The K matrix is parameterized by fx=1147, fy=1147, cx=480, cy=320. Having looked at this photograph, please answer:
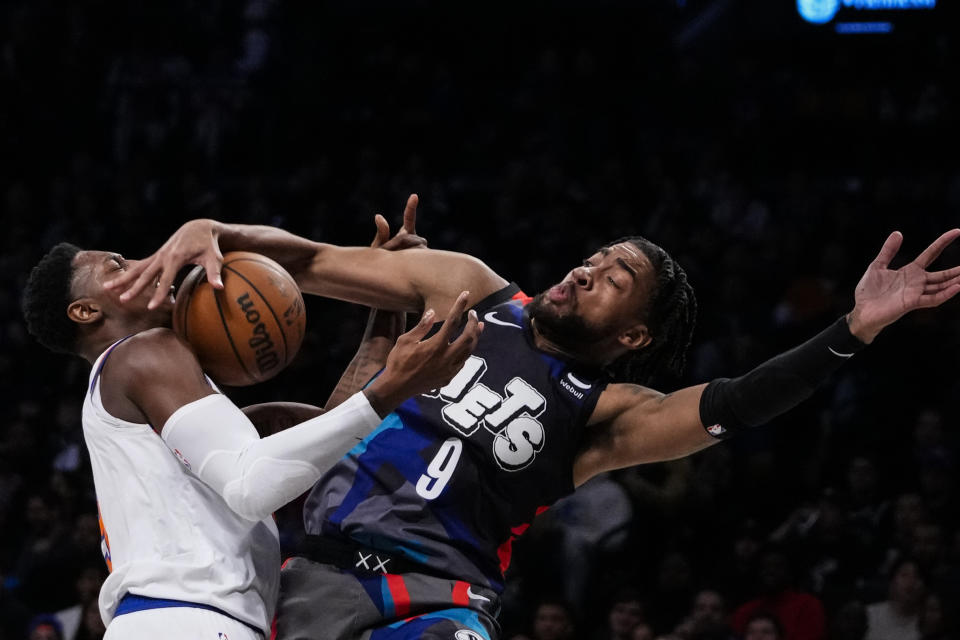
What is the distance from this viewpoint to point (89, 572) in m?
6.55

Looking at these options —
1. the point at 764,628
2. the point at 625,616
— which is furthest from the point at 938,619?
the point at 625,616

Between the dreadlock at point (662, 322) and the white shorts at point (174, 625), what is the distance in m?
1.50

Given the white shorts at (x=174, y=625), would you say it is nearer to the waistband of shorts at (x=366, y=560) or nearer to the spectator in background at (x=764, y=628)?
the waistband of shorts at (x=366, y=560)

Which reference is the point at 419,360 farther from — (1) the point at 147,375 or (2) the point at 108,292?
(2) the point at 108,292

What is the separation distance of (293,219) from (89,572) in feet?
11.6

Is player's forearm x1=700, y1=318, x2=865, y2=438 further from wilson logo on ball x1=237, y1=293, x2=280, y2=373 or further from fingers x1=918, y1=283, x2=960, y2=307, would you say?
wilson logo on ball x1=237, y1=293, x2=280, y2=373

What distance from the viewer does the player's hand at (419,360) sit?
259 cm

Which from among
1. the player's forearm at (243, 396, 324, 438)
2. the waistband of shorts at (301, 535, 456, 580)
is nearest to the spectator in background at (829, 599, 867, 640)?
the waistband of shorts at (301, 535, 456, 580)

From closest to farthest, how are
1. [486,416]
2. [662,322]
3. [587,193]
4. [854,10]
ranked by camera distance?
[486,416] < [662,322] < [587,193] < [854,10]

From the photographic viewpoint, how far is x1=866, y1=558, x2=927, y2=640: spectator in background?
18.6 ft

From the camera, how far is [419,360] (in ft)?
8.50

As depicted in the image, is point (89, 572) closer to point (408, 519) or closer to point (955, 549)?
point (408, 519)

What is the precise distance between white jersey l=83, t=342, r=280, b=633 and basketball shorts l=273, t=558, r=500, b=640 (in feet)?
0.64

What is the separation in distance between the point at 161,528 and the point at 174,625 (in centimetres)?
23
